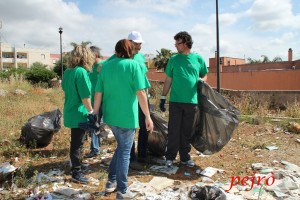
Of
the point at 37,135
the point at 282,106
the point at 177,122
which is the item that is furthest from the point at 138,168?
the point at 282,106

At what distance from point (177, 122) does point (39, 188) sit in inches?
73.3

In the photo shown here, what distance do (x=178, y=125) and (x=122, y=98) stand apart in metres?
1.36

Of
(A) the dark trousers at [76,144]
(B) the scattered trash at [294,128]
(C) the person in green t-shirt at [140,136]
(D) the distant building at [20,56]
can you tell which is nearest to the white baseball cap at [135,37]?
(C) the person in green t-shirt at [140,136]

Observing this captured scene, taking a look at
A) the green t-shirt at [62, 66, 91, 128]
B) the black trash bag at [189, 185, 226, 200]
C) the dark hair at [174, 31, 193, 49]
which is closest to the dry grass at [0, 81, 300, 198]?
the black trash bag at [189, 185, 226, 200]

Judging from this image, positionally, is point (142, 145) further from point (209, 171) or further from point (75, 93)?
point (75, 93)

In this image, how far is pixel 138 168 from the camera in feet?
13.9

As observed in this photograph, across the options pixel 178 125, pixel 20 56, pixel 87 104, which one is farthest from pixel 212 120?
pixel 20 56

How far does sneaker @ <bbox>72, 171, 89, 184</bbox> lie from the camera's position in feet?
12.2

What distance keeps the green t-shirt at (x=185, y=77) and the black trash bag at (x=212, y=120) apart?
0.56 ft

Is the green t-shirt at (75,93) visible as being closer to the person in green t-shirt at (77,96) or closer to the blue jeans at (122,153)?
the person in green t-shirt at (77,96)

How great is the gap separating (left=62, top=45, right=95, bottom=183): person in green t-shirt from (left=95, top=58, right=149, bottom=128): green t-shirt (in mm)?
490

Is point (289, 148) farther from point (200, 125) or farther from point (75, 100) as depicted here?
point (75, 100)

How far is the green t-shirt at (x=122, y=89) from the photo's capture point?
121 inches

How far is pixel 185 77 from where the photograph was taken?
417cm
